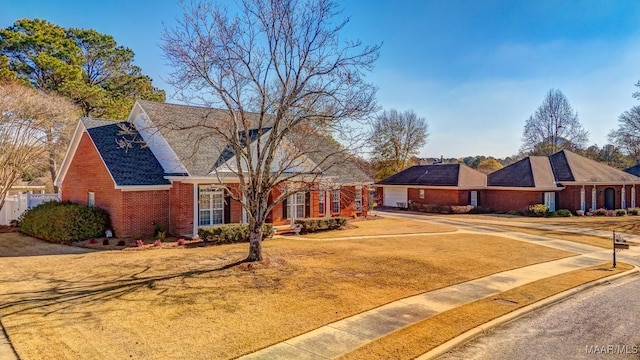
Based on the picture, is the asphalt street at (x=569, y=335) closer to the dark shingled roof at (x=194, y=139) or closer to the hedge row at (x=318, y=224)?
the dark shingled roof at (x=194, y=139)

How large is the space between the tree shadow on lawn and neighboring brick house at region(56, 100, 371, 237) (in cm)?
751

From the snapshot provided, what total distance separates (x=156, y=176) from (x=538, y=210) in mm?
30868

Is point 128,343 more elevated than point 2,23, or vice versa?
point 2,23

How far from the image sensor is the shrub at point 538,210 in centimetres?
3516

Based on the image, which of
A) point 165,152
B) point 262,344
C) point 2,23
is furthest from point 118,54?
point 262,344

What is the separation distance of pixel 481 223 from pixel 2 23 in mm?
39131

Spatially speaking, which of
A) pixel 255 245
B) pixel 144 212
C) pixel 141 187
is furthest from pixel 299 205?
pixel 255 245

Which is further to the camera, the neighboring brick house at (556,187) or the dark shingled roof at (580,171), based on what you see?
the dark shingled roof at (580,171)

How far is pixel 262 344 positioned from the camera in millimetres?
7723

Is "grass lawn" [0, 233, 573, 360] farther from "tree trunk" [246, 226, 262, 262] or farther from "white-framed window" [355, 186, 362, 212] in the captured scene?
"white-framed window" [355, 186, 362, 212]

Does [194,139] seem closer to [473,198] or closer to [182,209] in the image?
[182,209]

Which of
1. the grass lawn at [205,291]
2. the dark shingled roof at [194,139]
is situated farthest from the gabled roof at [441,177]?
the grass lawn at [205,291]

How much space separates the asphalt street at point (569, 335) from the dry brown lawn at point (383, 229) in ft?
41.5

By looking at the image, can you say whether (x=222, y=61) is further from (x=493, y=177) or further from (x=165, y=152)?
(x=493, y=177)
